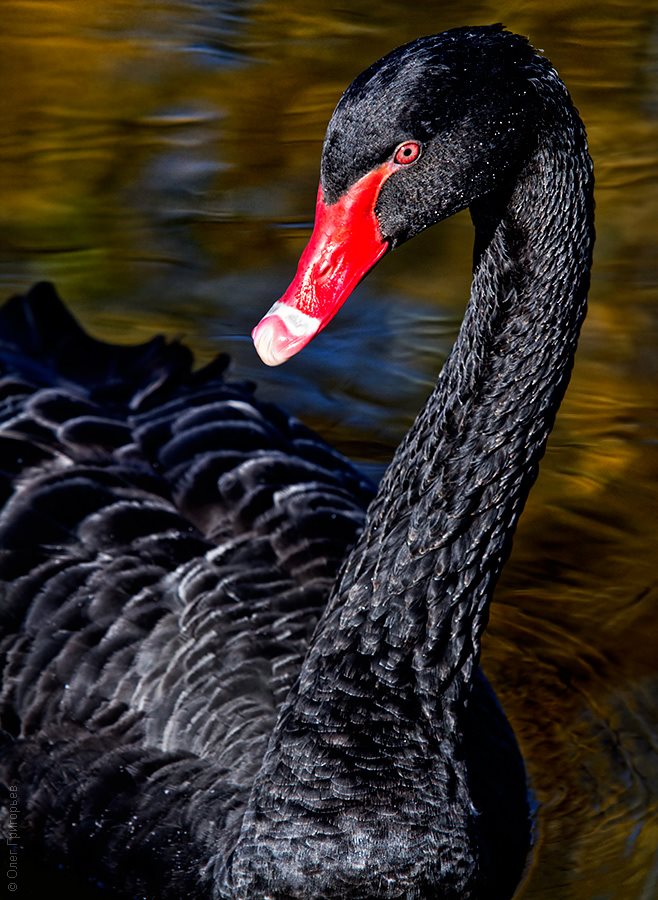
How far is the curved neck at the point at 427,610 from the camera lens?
298 cm

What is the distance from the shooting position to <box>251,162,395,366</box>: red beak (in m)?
2.72

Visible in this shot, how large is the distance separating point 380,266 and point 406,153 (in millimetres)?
3219

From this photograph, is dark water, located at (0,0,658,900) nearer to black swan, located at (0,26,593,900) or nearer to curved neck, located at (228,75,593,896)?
black swan, located at (0,26,593,900)

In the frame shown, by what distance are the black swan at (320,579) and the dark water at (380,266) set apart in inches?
12.6

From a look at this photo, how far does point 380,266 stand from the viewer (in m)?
5.91

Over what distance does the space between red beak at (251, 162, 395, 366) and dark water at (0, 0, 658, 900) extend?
4.96 ft

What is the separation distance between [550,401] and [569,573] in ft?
5.21

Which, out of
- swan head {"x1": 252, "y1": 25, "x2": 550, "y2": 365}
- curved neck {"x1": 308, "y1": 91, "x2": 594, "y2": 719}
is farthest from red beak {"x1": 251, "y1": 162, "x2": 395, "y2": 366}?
curved neck {"x1": 308, "y1": 91, "x2": 594, "y2": 719}

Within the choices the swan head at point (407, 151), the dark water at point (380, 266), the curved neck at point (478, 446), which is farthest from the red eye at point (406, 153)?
the dark water at point (380, 266)

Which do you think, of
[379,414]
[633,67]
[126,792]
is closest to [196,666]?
[126,792]

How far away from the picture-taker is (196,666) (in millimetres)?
3451

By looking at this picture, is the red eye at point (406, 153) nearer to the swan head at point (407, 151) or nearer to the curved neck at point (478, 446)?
the swan head at point (407, 151)

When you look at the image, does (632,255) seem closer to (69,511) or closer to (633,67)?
(633,67)

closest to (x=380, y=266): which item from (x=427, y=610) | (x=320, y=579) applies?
(x=320, y=579)
